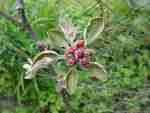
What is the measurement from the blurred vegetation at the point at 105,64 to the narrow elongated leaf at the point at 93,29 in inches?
29.3

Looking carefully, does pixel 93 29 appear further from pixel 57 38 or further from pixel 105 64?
pixel 105 64

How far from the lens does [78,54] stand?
0.82 m

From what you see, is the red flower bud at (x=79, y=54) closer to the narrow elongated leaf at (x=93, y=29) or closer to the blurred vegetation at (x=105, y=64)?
the narrow elongated leaf at (x=93, y=29)

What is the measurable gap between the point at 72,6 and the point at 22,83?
0.63 meters

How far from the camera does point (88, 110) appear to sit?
1.72m

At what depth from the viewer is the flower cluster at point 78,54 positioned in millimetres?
826

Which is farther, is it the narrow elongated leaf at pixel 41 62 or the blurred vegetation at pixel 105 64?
the blurred vegetation at pixel 105 64

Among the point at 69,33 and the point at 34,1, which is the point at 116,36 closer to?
the point at 34,1

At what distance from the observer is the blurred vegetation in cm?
171

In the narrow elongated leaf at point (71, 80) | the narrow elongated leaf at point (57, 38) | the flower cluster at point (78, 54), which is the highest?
the narrow elongated leaf at point (57, 38)

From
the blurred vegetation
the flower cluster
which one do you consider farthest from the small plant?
the blurred vegetation

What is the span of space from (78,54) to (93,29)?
4.7 inches

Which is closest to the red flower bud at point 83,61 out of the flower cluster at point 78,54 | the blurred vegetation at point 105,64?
the flower cluster at point 78,54

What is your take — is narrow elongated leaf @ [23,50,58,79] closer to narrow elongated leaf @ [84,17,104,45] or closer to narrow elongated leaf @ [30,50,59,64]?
narrow elongated leaf @ [30,50,59,64]
